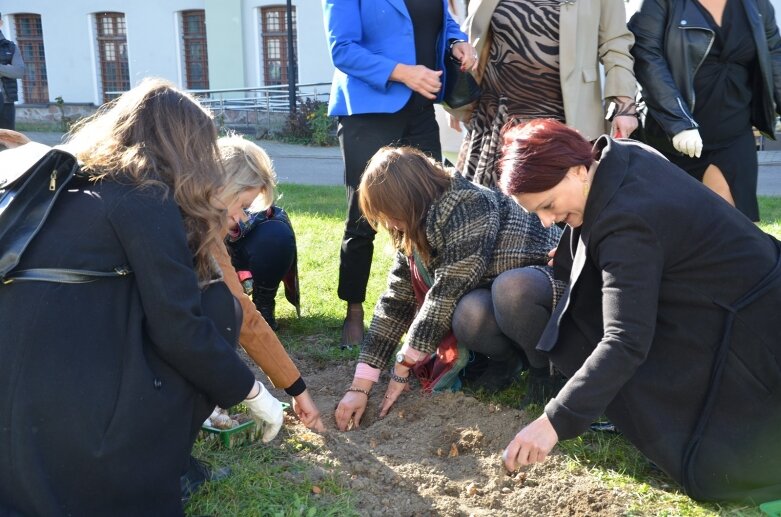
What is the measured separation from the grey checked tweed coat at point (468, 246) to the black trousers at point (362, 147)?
81cm

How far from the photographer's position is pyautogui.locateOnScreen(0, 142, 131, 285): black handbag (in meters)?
2.10

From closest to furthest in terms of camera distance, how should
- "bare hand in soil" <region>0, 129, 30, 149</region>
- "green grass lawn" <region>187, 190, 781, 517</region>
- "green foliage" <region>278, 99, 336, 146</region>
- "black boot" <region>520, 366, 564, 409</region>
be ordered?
1. "green grass lawn" <region>187, 190, 781, 517</region>
2. "bare hand in soil" <region>0, 129, 30, 149</region>
3. "black boot" <region>520, 366, 564, 409</region>
4. "green foliage" <region>278, 99, 336, 146</region>

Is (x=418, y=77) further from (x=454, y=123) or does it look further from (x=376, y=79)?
(x=454, y=123)

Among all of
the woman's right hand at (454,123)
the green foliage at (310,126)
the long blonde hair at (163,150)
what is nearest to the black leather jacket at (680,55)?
the woman's right hand at (454,123)

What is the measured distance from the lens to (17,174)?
2.13 metres

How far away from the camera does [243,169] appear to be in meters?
2.93

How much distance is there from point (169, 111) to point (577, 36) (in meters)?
2.15

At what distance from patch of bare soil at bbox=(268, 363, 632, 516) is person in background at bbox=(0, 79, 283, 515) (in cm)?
76

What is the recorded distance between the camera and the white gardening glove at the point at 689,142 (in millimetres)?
3895

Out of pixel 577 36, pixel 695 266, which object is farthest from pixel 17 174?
pixel 577 36

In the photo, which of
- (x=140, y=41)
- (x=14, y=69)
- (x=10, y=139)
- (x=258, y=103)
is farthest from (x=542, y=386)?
(x=140, y=41)

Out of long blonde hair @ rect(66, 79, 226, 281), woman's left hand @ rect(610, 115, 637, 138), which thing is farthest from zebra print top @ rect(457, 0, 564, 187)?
long blonde hair @ rect(66, 79, 226, 281)

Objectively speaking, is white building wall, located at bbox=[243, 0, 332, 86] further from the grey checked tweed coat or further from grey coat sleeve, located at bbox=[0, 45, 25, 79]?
the grey checked tweed coat

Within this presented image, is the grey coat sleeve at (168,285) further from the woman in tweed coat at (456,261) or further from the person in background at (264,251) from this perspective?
the person in background at (264,251)
